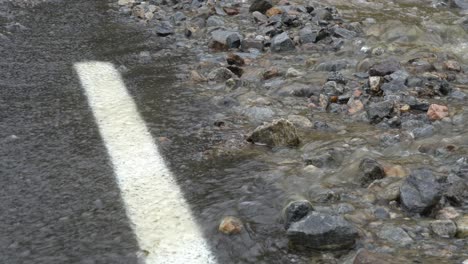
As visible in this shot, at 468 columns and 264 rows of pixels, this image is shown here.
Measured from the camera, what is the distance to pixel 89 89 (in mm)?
3848

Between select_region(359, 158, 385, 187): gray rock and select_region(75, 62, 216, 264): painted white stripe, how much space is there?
771mm

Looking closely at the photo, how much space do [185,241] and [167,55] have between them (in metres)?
2.49

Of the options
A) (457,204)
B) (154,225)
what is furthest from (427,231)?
(154,225)

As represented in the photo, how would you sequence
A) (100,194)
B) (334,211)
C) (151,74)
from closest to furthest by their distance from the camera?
(334,211), (100,194), (151,74)

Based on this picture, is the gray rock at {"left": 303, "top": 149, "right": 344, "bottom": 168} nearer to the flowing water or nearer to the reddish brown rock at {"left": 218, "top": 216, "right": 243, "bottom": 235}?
the flowing water

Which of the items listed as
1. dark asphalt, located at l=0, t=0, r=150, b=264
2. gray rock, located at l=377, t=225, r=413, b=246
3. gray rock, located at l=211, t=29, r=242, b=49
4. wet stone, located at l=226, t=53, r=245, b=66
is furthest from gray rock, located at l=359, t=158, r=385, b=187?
gray rock, located at l=211, t=29, r=242, b=49

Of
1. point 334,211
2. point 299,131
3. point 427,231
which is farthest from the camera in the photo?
point 299,131

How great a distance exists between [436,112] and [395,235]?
122 cm

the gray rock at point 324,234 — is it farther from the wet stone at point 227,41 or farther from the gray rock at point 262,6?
the gray rock at point 262,6

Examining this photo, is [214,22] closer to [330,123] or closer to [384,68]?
[384,68]

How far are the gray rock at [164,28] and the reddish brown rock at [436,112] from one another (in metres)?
2.51

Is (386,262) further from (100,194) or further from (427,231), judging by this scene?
(100,194)

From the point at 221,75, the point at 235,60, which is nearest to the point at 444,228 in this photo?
the point at 221,75

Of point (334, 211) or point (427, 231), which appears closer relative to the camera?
point (427, 231)
